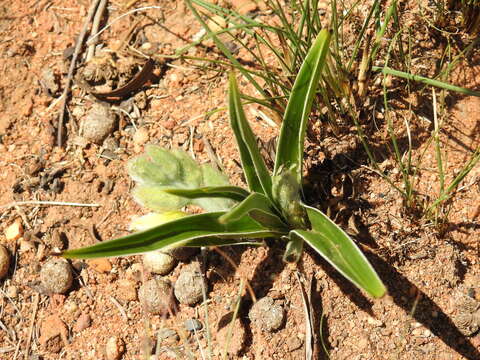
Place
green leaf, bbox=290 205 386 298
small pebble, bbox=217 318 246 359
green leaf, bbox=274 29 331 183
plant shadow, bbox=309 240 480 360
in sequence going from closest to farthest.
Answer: green leaf, bbox=290 205 386 298
green leaf, bbox=274 29 331 183
plant shadow, bbox=309 240 480 360
small pebble, bbox=217 318 246 359

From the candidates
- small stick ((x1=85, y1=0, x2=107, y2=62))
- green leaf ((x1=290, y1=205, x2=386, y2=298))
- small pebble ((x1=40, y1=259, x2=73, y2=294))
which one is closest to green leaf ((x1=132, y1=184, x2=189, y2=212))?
green leaf ((x1=290, y1=205, x2=386, y2=298))

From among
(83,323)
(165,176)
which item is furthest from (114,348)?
(165,176)

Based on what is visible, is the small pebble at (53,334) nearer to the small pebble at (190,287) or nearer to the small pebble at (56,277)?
the small pebble at (56,277)

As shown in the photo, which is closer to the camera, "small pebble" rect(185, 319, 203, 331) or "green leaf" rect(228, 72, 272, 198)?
"green leaf" rect(228, 72, 272, 198)

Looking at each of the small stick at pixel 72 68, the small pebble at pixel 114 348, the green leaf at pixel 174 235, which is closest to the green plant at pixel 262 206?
the green leaf at pixel 174 235

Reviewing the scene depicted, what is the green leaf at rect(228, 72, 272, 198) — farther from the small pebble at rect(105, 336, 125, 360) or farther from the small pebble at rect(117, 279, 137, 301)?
A: the small pebble at rect(105, 336, 125, 360)

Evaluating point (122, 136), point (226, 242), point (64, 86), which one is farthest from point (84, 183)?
point (226, 242)

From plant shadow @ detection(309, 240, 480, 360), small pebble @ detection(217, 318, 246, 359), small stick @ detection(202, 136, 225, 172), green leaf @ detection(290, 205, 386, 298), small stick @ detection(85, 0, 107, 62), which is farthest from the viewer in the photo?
small stick @ detection(85, 0, 107, 62)
